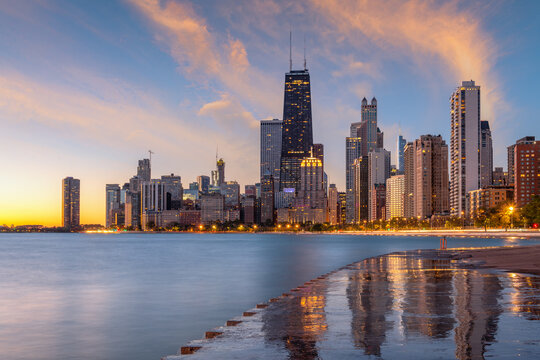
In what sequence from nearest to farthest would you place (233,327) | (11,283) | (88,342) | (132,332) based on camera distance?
(233,327) → (88,342) → (132,332) → (11,283)

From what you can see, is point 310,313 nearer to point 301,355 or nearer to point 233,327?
point 233,327

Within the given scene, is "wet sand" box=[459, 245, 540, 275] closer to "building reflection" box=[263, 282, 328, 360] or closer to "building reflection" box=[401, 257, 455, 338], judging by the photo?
"building reflection" box=[401, 257, 455, 338]

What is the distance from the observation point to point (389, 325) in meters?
15.9

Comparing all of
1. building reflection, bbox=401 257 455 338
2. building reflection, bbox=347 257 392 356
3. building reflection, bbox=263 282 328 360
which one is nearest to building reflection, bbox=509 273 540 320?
building reflection, bbox=401 257 455 338

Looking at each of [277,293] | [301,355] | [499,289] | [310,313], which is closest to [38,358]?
[310,313]

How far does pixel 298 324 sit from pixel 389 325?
2.81m

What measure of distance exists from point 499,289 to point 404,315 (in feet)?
30.3

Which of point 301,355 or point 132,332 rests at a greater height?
point 301,355

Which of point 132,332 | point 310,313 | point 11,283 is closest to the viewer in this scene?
point 310,313

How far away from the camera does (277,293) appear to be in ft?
146

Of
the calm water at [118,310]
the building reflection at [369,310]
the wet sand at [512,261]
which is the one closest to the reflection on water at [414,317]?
the building reflection at [369,310]

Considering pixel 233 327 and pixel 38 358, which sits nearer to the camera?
pixel 233 327

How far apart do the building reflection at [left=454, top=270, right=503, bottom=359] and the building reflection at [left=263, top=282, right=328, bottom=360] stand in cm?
361

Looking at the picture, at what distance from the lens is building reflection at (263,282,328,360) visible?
13141mm
